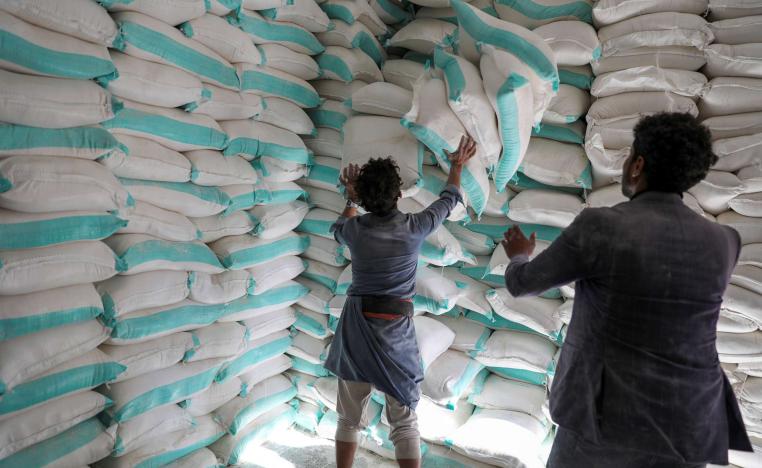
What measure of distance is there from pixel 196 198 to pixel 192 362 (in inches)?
29.4

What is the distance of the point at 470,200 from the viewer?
2.35 m

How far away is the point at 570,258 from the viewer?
1.35 meters

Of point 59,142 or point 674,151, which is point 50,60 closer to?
point 59,142

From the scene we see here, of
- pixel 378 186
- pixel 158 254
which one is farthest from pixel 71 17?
pixel 378 186

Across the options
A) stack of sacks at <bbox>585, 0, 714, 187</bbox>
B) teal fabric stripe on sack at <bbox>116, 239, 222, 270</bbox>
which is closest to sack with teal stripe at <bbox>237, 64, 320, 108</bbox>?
teal fabric stripe on sack at <bbox>116, 239, 222, 270</bbox>

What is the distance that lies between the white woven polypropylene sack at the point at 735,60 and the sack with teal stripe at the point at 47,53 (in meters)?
2.26

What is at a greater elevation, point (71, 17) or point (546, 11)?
point (546, 11)

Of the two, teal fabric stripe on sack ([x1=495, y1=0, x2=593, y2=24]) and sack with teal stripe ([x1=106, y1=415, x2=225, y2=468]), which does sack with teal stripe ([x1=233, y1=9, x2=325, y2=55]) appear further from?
sack with teal stripe ([x1=106, y1=415, x2=225, y2=468])

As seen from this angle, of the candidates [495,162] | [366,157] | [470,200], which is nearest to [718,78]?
[495,162]

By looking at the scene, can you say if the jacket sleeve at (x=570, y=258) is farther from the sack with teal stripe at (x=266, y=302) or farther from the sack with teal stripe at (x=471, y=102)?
the sack with teal stripe at (x=266, y=302)

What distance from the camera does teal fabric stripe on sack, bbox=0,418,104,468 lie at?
6.18 ft

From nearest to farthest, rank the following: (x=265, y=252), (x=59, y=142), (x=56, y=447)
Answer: (x=59, y=142) → (x=56, y=447) → (x=265, y=252)

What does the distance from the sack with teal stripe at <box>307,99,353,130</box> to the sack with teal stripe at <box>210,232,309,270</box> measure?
0.59 meters

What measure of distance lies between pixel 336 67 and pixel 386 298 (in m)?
1.22
